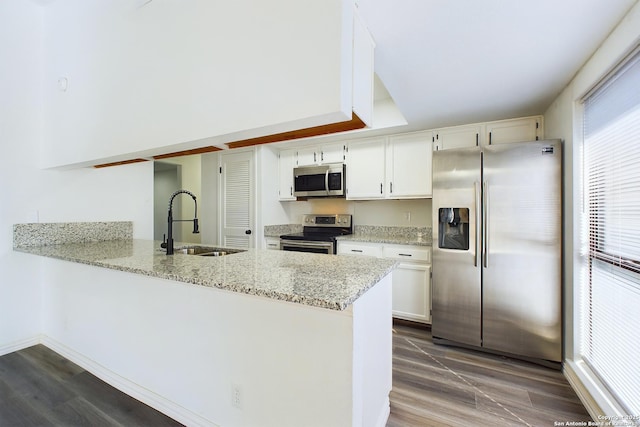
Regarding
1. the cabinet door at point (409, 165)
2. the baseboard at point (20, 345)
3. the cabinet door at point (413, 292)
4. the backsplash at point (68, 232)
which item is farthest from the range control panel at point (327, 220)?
the baseboard at point (20, 345)

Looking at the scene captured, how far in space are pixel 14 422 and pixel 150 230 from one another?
6.46 feet

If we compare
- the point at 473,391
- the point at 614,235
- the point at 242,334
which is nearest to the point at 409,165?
the point at 614,235

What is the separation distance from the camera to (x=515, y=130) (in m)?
2.84

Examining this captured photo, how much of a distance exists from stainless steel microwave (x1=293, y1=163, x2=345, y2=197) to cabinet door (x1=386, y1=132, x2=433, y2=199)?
0.63 metres

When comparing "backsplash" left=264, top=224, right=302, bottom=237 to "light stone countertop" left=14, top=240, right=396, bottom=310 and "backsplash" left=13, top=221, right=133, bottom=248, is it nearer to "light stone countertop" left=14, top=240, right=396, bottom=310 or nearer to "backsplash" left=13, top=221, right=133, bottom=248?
"backsplash" left=13, top=221, right=133, bottom=248

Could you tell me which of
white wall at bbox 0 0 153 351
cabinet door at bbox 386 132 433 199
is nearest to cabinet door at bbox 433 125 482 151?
cabinet door at bbox 386 132 433 199

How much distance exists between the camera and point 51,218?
8.29 ft

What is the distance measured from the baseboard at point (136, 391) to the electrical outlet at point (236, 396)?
8.2 inches

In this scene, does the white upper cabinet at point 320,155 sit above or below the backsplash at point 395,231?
above

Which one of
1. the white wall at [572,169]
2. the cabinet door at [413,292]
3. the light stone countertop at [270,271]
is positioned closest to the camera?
the light stone countertop at [270,271]

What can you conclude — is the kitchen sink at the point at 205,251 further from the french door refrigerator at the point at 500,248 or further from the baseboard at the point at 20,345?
the french door refrigerator at the point at 500,248

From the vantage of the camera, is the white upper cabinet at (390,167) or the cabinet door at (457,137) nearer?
the cabinet door at (457,137)

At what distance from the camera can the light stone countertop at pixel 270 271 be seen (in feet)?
3.51

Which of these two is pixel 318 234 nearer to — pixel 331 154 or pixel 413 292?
pixel 331 154
